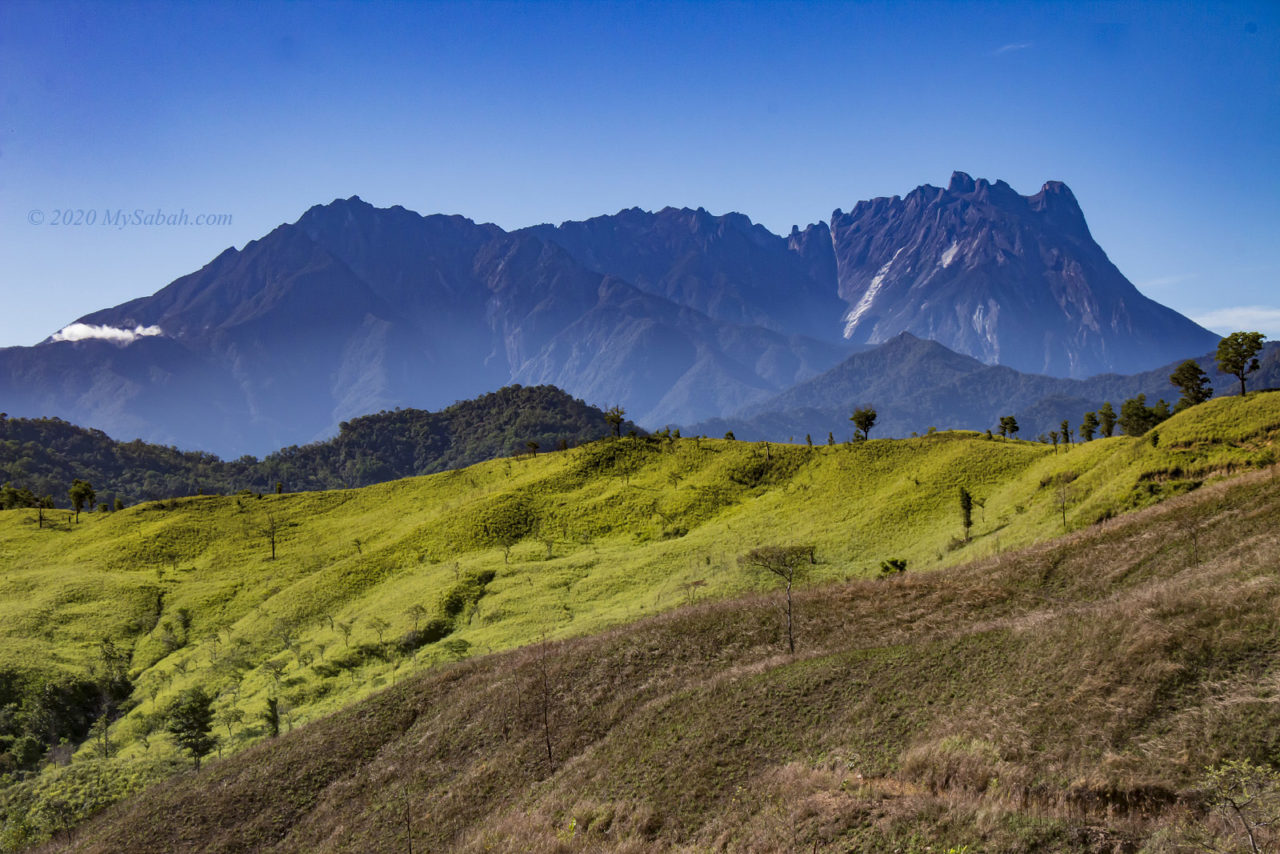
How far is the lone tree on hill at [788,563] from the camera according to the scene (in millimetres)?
44450

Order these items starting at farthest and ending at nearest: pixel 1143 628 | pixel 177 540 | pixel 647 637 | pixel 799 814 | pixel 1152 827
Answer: pixel 177 540 < pixel 647 637 < pixel 1143 628 < pixel 799 814 < pixel 1152 827

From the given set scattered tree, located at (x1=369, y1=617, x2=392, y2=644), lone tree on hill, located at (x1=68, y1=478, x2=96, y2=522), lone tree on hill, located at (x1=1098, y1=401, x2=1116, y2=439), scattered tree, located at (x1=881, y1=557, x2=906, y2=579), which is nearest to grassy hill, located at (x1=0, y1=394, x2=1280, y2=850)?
scattered tree, located at (x1=369, y1=617, x2=392, y2=644)

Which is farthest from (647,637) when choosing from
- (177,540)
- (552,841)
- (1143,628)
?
(177,540)

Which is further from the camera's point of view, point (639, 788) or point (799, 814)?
point (639, 788)

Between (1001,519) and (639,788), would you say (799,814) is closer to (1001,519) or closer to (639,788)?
(639,788)

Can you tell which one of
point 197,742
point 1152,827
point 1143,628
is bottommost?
point 197,742

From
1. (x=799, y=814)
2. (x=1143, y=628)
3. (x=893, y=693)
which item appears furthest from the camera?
(x=893, y=693)

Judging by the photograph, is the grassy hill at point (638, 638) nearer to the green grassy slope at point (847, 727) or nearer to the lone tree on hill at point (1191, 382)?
the green grassy slope at point (847, 727)

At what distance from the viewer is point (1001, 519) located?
6850 cm

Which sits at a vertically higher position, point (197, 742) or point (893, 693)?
point (893, 693)

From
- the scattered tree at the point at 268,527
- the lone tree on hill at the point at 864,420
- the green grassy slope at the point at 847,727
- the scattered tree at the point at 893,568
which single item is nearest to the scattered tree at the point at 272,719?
the green grassy slope at the point at 847,727

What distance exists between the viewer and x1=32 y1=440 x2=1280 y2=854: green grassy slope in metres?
21.9

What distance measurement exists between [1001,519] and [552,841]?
58.3 m

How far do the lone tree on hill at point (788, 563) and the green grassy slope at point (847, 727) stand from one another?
5.36 ft
